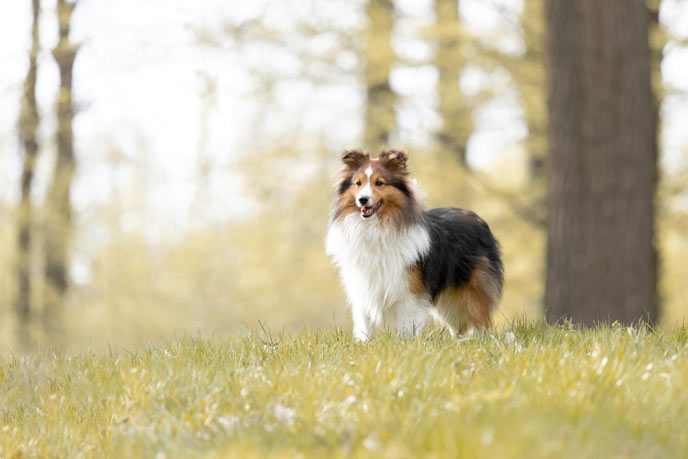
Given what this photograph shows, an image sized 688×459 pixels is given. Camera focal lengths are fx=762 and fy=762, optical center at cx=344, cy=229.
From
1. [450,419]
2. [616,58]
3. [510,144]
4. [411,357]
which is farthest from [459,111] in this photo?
[450,419]

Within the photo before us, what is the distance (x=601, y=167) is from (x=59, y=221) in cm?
1173

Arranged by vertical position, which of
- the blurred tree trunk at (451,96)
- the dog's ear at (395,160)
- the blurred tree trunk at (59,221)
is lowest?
the blurred tree trunk at (59,221)

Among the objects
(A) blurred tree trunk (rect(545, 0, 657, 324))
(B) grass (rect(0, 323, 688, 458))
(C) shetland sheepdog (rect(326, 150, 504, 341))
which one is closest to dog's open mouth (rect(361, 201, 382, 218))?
(C) shetland sheepdog (rect(326, 150, 504, 341))

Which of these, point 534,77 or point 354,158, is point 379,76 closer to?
point 534,77

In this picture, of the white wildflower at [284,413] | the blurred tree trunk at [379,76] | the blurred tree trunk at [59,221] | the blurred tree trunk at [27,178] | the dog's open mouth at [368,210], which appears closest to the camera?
the white wildflower at [284,413]

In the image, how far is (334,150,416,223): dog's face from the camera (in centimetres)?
612

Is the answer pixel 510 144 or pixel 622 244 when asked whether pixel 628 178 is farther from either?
pixel 510 144

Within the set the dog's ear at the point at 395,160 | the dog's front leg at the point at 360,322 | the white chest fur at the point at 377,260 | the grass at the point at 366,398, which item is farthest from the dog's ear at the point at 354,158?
the grass at the point at 366,398

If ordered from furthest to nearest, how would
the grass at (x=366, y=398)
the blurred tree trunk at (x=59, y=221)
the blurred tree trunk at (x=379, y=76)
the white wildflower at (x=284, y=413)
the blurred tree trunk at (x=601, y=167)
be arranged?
the blurred tree trunk at (x=59, y=221) < the blurred tree trunk at (x=379, y=76) < the blurred tree trunk at (x=601, y=167) < the white wildflower at (x=284, y=413) < the grass at (x=366, y=398)

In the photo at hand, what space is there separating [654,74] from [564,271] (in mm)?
4134

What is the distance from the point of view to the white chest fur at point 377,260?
6195 mm

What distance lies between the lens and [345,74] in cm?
1289

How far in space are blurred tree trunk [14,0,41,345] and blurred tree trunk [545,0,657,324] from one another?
859cm

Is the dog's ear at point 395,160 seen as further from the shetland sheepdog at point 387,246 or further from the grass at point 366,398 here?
the grass at point 366,398
